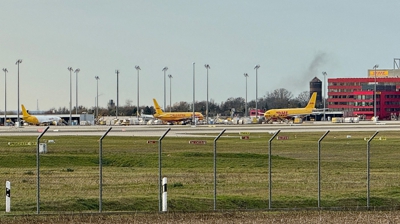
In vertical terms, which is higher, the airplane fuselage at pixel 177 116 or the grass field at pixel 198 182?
the airplane fuselage at pixel 177 116

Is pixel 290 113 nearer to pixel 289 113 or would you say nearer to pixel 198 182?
pixel 289 113

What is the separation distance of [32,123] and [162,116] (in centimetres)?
3108

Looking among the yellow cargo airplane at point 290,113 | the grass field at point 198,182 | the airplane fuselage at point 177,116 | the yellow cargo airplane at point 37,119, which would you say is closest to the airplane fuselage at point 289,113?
the yellow cargo airplane at point 290,113

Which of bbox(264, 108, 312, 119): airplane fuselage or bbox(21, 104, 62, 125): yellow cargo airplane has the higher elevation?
bbox(264, 108, 312, 119): airplane fuselage

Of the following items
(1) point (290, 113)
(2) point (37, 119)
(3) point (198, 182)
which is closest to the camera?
(3) point (198, 182)

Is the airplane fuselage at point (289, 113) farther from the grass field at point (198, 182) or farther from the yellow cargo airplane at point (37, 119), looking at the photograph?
the grass field at point (198, 182)

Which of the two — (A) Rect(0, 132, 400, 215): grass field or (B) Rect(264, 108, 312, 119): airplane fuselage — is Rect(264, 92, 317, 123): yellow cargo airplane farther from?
(A) Rect(0, 132, 400, 215): grass field

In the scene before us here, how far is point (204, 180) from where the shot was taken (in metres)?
36.7

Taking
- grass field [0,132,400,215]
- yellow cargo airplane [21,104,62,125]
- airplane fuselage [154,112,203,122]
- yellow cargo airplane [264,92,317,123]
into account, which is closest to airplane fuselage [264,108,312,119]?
yellow cargo airplane [264,92,317,123]

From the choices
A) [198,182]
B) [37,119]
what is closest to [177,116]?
[37,119]

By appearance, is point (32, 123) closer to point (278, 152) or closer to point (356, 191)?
point (278, 152)

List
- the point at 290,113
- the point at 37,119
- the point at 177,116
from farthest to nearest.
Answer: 1. the point at 37,119
2. the point at 177,116
3. the point at 290,113

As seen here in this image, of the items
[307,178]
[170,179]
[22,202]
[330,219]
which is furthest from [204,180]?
[330,219]

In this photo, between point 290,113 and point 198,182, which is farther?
point 290,113
